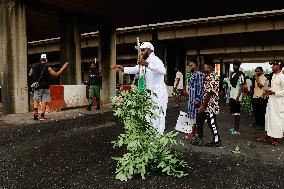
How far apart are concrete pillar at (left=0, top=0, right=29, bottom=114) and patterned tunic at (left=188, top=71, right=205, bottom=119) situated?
936cm

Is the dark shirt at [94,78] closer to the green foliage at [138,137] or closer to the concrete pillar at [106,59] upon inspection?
the concrete pillar at [106,59]

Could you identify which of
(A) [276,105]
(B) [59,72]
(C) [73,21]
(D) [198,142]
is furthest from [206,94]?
(C) [73,21]

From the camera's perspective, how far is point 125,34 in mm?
33531

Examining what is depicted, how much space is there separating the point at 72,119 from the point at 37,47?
34926 millimetres

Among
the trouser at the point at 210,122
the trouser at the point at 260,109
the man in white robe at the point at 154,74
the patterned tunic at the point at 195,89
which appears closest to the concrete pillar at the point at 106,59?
the trouser at the point at 260,109

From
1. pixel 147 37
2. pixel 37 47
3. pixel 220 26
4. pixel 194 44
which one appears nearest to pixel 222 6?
pixel 220 26

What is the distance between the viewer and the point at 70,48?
20984 mm

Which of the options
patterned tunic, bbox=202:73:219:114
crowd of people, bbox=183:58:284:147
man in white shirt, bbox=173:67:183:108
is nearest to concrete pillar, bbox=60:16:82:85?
man in white shirt, bbox=173:67:183:108

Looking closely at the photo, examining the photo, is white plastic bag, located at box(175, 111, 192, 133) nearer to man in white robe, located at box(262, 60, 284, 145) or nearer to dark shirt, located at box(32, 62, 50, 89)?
man in white robe, located at box(262, 60, 284, 145)

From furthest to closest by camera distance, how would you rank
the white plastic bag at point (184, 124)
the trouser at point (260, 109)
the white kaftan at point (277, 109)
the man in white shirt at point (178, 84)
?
the man in white shirt at point (178, 84) → the trouser at point (260, 109) → the white plastic bag at point (184, 124) → the white kaftan at point (277, 109)

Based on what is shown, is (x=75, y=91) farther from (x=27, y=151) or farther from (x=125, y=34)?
(x=125, y=34)

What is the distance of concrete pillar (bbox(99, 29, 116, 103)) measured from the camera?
78.4 feet

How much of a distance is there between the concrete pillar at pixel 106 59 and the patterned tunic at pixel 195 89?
15.8m

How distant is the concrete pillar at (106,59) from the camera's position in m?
23.9
